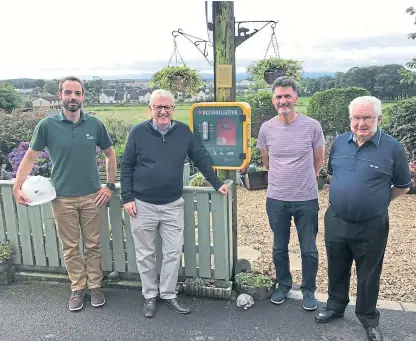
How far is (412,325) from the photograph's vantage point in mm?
3080

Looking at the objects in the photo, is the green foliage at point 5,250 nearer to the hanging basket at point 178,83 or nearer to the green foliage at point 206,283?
the green foliage at point 206,283

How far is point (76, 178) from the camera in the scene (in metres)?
3.21

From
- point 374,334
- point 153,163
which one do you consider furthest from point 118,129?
point 374,334

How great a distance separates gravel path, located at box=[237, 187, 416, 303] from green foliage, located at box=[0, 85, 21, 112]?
9.07 meters

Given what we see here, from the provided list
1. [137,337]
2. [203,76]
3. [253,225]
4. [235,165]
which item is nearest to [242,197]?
[253,225]

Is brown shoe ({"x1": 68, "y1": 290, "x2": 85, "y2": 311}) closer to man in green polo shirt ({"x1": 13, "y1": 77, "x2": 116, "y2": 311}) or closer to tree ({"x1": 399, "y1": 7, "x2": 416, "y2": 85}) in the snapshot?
man in green polo shirt ({"x1": 13, "y1": 77, "x2": 116, "y2": 311})

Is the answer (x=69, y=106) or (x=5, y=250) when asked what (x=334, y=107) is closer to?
(x=69, y=106)

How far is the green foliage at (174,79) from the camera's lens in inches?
162

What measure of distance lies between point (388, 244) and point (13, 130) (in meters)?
7.91

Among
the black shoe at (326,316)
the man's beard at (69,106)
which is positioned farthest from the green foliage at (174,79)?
the black shoe at (326,316)

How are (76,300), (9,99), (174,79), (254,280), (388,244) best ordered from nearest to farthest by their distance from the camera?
(76,300) → (254,280) → (174,79) → (388,244) → (9,99)

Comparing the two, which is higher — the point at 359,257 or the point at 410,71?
the point at 410,71

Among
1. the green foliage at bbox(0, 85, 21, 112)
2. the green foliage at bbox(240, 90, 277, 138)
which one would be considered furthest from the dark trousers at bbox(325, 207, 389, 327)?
the green foliage at bbox(0, 85, 21, 112)

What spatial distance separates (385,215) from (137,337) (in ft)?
6.50
